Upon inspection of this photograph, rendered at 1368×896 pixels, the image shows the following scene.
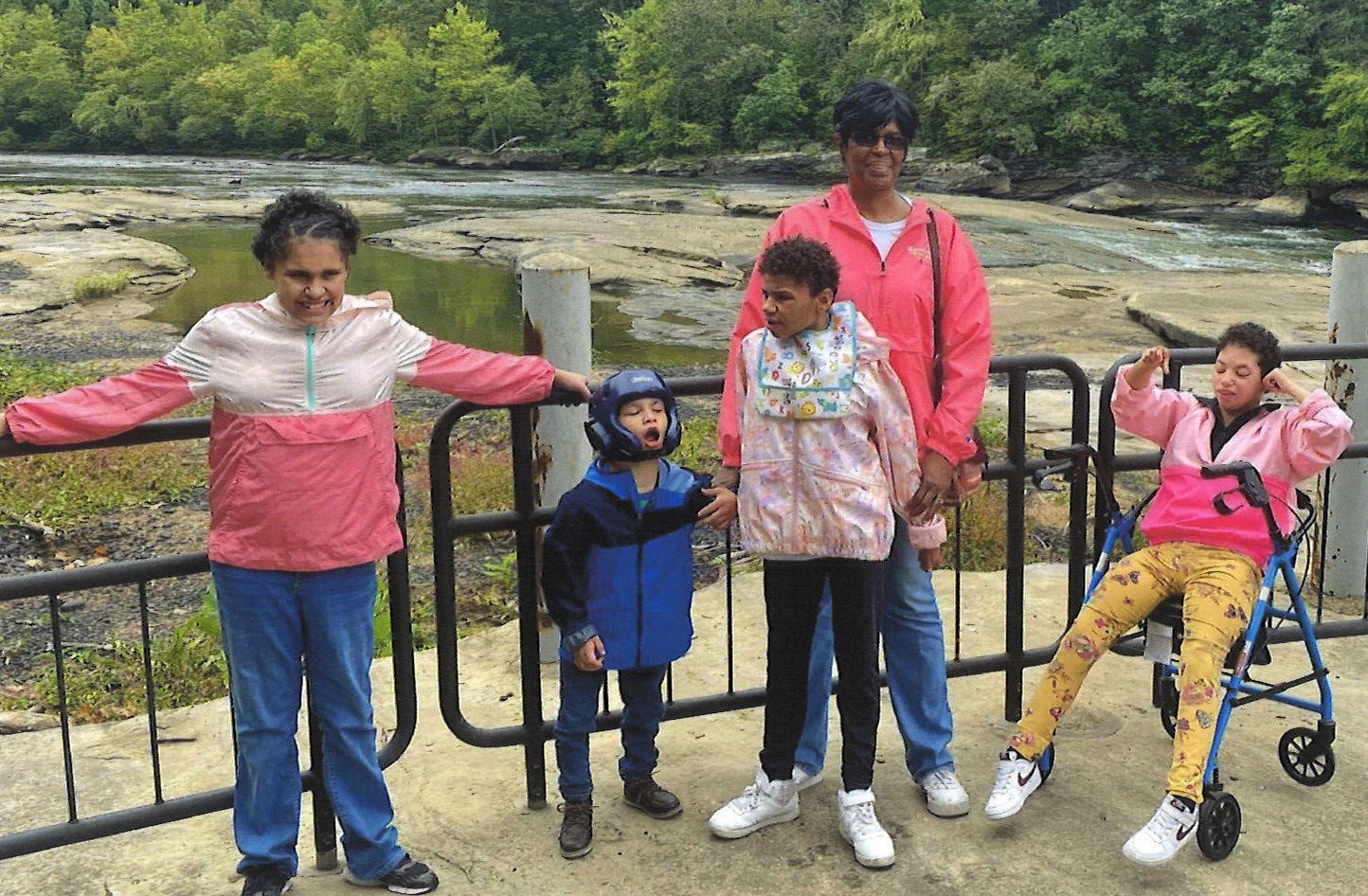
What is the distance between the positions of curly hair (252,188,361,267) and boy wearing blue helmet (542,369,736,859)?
2.44 feet

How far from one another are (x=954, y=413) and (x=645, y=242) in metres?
19.6

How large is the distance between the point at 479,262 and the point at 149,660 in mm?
19811

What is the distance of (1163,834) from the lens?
3.26 metres

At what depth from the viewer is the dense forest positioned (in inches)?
1569

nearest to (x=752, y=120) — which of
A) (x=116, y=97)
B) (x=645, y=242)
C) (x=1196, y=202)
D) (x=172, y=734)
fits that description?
(x=1196, y=202)

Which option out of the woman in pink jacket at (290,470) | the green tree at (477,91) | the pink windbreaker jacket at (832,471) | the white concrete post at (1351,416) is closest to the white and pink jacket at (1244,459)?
the pink windbreaker jacket at (832,471)

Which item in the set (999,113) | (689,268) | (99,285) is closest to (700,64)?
(999,113)

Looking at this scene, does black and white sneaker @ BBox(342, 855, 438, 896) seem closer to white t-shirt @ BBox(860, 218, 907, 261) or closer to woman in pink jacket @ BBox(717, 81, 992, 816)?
woman in pink jacket @ BBox(717, 81, 992, 816)

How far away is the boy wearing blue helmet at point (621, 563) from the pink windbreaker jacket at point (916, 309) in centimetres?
17

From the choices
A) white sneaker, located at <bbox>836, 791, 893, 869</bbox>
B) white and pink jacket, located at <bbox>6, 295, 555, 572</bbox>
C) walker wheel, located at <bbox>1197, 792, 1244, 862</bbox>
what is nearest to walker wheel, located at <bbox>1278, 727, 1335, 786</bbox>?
walker wheel, located at <bbox>1197, 792, 1244, 862</bbox>

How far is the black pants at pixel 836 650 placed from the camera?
3342mm

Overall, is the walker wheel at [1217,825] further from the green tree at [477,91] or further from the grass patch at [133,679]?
the green tree at [477,91]

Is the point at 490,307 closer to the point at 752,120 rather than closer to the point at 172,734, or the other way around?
the point at 172,734

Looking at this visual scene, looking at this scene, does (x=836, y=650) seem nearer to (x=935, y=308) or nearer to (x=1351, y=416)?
(x=935, y=308)
